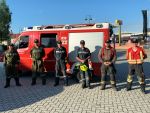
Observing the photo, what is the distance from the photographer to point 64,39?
14062mm

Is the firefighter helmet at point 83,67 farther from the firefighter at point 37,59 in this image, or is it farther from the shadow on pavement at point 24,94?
the firefighter at point 37,59

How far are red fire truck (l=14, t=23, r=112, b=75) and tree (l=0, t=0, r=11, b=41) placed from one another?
39838 mm

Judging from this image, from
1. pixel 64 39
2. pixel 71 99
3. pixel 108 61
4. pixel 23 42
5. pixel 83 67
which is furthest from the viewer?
pixel 23 42

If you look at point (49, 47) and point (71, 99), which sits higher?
point (49, 47)

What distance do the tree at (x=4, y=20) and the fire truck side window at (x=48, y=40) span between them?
133 ft

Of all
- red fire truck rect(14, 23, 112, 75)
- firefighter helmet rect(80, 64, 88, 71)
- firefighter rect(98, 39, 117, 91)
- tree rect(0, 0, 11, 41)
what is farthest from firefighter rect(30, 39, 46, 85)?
tree rect(0, 0, 11, 41)

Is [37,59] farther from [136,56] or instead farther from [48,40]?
[136,56]

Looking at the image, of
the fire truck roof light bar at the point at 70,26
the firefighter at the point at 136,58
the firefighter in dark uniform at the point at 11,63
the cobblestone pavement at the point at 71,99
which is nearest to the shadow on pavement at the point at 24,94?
the cobblestone pavement at the point at 71,99

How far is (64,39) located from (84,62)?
195 centimetres

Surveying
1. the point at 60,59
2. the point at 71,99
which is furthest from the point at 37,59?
the point at 71,99

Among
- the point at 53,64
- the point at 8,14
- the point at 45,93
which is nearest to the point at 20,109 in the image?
the point at 45,93

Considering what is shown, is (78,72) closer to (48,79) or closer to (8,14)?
(48,79)

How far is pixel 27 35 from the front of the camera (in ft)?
49.1

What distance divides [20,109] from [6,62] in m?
4.15
